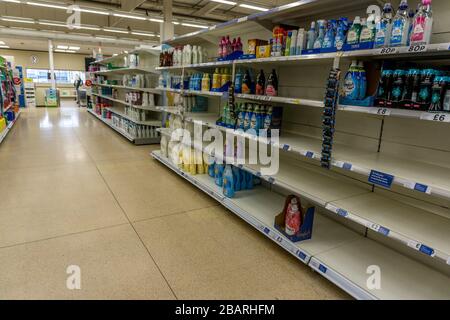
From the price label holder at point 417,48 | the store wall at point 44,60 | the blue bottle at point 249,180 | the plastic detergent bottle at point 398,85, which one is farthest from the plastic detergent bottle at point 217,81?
the store wall at point 44,60

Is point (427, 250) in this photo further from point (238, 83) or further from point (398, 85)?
point (238, 83)

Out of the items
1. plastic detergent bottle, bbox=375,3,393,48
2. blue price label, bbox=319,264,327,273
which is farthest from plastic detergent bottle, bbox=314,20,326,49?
blue price label, bbox=319,264,327,273

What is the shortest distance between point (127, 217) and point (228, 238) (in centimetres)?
109

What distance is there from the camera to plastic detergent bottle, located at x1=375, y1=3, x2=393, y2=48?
164 cm

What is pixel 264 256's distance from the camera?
2.37m

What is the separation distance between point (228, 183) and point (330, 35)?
5.71 ft

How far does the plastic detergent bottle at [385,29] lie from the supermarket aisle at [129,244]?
1.60 metres

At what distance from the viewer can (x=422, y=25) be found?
1479 millimetres

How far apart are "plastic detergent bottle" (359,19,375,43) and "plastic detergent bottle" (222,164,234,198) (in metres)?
1.81

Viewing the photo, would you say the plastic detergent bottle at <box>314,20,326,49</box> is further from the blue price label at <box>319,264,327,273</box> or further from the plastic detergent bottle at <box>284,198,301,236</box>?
the blue price label at <box>319,264,327,273</box>

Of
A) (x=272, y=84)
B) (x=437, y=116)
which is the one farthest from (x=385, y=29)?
(x=272, y=84)

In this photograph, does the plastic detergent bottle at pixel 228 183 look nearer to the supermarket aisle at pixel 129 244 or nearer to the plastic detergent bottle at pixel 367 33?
the supermarket aisle at pixel 129 244
